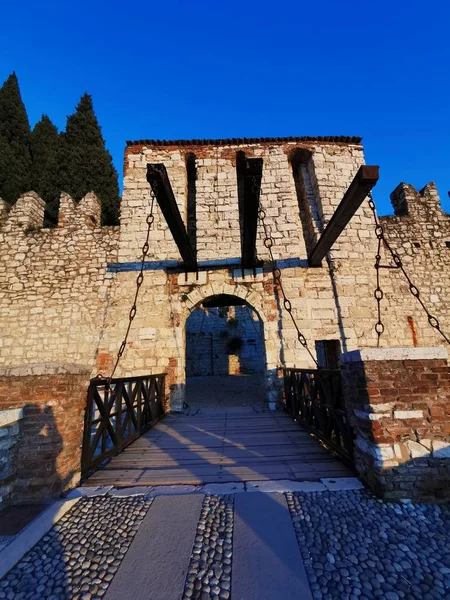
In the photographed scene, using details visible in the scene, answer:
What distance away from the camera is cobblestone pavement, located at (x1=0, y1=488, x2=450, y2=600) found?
4.73ft

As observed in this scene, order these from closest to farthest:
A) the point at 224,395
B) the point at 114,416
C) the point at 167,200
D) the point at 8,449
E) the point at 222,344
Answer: the point at 8,449, the point at 114,416, the point at 167,200, the point at 224,395, the point at 222,344

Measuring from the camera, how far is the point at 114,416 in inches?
152

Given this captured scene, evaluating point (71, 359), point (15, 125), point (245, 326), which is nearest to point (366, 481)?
point (71, 359)

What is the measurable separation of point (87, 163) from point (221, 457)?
15304 millimetres

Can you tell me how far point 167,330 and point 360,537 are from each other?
18.3 feet

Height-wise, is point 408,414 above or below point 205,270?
below

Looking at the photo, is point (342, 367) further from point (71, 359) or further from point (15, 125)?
point (15, 125)

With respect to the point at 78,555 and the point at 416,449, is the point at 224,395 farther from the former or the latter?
the point at 78,555

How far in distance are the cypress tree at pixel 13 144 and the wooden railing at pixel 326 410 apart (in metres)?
14.3

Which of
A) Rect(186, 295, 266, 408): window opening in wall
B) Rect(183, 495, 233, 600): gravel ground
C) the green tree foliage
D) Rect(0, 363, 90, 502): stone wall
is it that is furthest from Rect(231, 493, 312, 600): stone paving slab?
Rect(186, 295, 266, 408): window opening in wall

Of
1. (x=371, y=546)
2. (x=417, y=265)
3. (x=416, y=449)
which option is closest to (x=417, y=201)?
(x=417, y=265)

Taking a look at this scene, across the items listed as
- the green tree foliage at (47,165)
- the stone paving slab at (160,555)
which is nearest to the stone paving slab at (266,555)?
the stone paving slab at (160,555)

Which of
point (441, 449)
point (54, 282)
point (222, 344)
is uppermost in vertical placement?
point (54, 282)

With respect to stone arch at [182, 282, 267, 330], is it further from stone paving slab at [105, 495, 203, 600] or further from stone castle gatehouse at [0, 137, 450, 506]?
stone paving slab at [105, 495, 203, 600]
